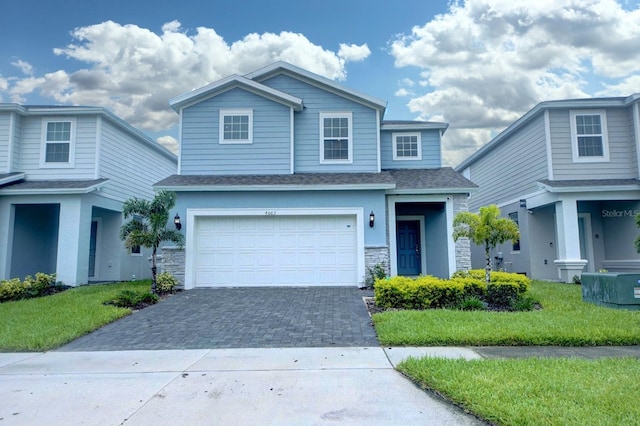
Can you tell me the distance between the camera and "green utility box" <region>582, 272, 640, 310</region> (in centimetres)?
812

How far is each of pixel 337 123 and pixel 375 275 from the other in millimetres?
5462

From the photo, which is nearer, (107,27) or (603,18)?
(603,18)

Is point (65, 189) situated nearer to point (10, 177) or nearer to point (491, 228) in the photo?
point (10, 177)

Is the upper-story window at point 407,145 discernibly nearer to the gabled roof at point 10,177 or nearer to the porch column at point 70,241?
the porch column at point 70,241

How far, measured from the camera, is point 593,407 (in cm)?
346

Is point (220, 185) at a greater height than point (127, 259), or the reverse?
point (220, 185)

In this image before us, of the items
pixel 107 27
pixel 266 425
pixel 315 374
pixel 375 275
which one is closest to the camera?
pixel 266 425

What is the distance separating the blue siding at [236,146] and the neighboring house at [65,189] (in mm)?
3118

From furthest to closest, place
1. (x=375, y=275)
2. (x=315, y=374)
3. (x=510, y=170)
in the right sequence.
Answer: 1. (x=510, y=170)
2. (x=375, y=275)
3. (x=315, y=374)

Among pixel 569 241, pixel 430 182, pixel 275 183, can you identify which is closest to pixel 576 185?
pixel 569 241

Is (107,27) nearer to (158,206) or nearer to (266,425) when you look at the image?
(158,206)

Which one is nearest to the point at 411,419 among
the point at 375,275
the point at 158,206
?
the point at 375,275

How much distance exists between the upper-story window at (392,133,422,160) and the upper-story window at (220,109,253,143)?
5.60 metres

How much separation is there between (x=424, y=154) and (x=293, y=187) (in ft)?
19.2
